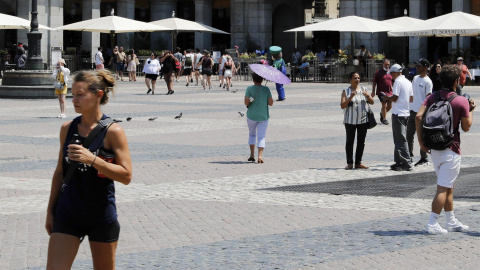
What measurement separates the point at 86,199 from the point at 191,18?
5170 cm

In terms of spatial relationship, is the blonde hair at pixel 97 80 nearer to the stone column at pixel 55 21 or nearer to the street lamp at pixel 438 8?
the stone column at pixel 55 21

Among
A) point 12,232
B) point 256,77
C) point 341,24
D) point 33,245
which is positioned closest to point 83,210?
point 33,245

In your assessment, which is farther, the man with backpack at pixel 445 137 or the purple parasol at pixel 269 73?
the purple parasol at pixel 269 73

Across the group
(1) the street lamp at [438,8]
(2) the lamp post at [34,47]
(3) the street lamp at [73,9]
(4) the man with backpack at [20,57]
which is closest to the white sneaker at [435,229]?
(2) the lamp post at [34,47]

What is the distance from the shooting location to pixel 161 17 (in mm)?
54906

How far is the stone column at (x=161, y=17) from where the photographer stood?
177 feet

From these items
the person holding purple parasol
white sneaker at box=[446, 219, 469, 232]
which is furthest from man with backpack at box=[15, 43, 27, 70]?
white sneaker at box=[446, 219, 469, 232]

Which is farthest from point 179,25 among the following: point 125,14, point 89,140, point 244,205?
point 89,140

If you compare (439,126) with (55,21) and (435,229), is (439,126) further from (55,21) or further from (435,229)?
(55,21)

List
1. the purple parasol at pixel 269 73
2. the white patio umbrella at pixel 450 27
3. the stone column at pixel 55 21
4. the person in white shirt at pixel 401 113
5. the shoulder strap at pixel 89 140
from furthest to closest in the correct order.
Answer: the stone column at pixel 55 21 → the white patio umbrella at pixel 450 27 → the purple parasol at pixel 269 73 → the person in white shirt at pixel 401 113 → the shoulder strap at pixel 89 140

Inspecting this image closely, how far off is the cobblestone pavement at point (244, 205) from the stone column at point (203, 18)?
33.7 m

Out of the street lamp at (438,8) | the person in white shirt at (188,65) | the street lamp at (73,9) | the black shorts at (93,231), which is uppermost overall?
the street lamp at (73,9)

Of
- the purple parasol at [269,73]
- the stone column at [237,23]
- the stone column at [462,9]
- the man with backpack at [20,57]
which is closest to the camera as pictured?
the purple parasol at [269,73]

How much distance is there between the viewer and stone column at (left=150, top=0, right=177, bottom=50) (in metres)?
54.1
